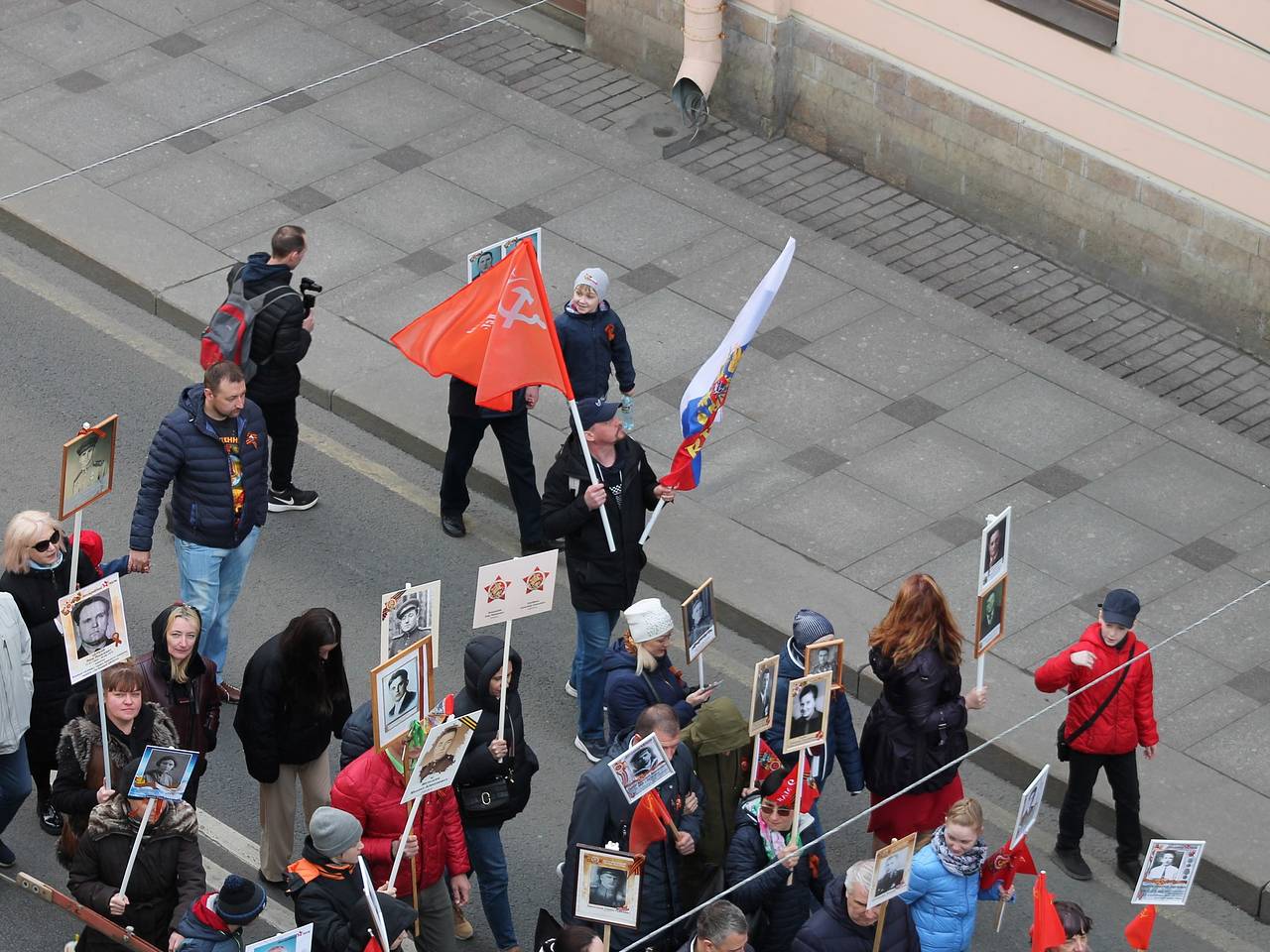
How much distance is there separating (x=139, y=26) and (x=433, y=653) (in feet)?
34.0

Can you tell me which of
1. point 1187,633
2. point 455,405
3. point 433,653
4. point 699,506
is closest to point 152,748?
point 433,653

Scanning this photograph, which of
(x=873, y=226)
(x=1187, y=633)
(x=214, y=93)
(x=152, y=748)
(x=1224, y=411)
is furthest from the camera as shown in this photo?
(x=214, y=93)

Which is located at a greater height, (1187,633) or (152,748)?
(152,748)

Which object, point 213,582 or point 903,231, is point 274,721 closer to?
point 213,582

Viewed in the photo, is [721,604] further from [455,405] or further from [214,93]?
[214,93]

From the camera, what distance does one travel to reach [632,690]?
30.3ft

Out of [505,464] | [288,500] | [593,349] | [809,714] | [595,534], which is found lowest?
[288,500]

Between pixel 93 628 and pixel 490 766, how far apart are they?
1.63 metres

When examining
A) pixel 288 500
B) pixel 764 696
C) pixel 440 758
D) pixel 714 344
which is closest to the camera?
pixel 440 758

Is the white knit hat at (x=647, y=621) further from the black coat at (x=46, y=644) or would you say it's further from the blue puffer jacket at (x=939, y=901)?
the black coat at (x=46, y=644)

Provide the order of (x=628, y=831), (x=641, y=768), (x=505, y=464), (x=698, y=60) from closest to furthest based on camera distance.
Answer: (x=641, y=768) → (x=628, y=831) → (x=505, y=464) → (x=698, y=60)

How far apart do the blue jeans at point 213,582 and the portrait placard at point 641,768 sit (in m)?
2.82

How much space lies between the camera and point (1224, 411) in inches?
531

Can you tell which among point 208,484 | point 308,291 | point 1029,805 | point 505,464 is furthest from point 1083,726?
point 308,291
